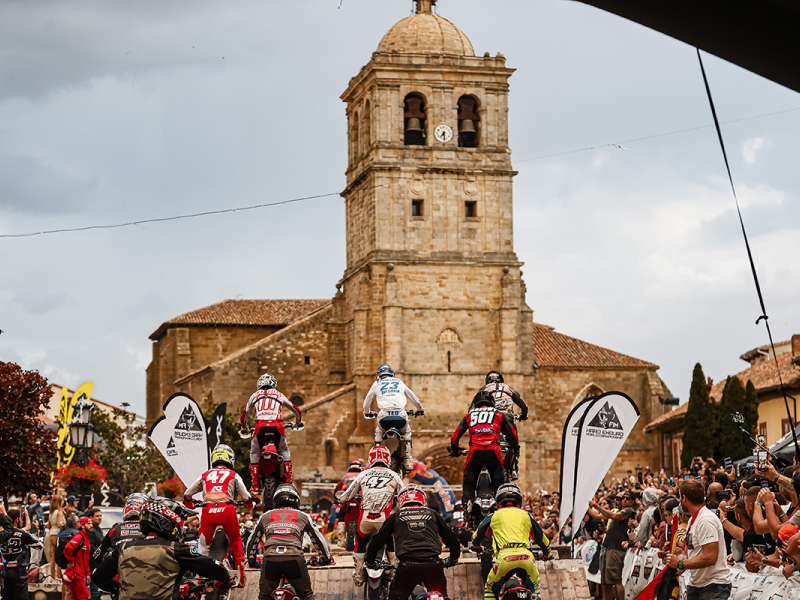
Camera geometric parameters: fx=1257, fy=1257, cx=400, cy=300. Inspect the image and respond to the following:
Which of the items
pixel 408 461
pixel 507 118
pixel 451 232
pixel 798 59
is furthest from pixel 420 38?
pixel 798 59

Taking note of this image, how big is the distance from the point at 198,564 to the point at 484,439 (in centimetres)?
719

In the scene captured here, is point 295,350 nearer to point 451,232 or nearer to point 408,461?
point 451,232

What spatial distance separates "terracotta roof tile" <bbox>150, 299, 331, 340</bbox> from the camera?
6944 centimetres

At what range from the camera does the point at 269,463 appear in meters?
17.7

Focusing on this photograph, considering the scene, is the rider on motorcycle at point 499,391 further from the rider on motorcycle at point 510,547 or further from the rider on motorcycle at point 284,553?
the rider on motorcycle at point 284,553

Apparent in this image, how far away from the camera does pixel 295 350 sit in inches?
2403

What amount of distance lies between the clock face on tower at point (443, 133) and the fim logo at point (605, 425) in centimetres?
3826

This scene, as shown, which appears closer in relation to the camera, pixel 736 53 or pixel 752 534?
pixel 736 53

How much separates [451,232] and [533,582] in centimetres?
4573

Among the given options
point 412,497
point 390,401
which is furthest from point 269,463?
point 412,497

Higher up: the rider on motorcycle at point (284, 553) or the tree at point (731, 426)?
the tree at point (731, 426)

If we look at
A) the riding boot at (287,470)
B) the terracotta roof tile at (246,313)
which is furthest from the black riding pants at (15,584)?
the terracotta roof tile at (246,313)

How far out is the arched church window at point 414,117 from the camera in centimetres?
5762

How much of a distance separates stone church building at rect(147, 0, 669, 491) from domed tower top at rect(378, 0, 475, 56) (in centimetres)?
9
